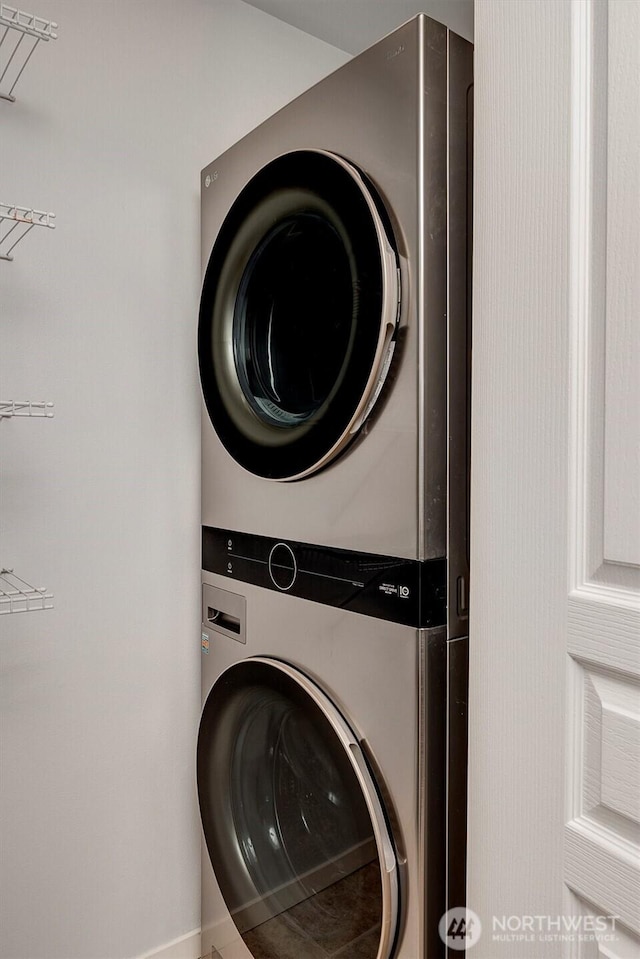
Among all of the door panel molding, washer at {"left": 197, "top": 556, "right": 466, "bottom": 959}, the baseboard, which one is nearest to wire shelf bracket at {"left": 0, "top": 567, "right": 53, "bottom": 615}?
washer at {"left": 197, "top": 556, "right": 466, "bottom": 959}

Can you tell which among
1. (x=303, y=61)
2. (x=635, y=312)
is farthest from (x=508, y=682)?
(x=303, y=61)

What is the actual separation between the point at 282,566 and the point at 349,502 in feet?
0.76

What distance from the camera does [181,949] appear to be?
1.62 meters

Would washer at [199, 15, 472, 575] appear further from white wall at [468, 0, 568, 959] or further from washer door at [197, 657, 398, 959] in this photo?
washer door at [197, 657, 398, 959]

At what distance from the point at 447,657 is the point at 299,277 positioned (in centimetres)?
69

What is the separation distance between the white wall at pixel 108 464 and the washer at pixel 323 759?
0.50ft

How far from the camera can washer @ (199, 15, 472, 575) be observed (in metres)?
0.99

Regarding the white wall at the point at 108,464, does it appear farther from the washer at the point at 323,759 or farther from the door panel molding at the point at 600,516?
the door panel molding at the point at 600,516

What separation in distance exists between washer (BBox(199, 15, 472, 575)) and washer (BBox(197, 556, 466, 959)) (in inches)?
4.4

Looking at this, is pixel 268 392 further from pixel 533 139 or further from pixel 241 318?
pixel 533 139

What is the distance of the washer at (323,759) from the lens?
1008mm

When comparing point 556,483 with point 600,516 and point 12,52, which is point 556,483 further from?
point 12,52

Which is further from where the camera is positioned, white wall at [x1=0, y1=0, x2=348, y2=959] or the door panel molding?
white wall at [x1=0, y1=0, x2=348, y2=959]

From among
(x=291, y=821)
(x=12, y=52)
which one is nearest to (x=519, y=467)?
(x=291, y=821)
